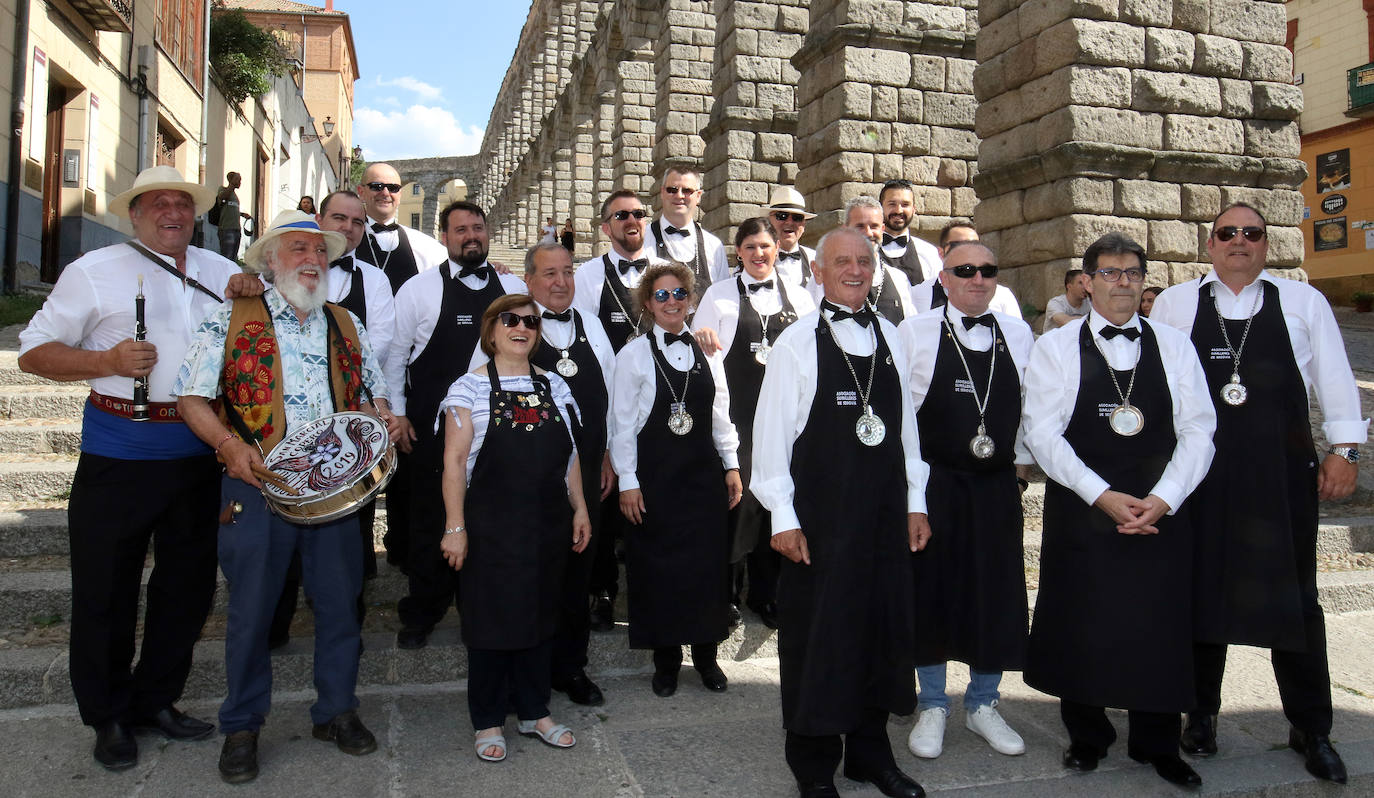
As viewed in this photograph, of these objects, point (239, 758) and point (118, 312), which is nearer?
point (239, 758)

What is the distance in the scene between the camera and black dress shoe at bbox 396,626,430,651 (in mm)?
4457

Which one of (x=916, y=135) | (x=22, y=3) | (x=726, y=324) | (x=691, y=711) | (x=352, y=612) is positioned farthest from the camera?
(x=22, y=3)

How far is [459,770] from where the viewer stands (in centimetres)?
360

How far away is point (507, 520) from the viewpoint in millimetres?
3725

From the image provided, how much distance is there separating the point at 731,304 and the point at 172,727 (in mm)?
2924

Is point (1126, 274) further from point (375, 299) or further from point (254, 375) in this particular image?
point (375, 299)

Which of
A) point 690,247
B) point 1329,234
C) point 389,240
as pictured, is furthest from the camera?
point 1329,234

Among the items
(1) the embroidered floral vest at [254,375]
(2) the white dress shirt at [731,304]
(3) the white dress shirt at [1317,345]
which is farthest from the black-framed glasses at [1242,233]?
(1) the embroidered floral vest at [254,375]

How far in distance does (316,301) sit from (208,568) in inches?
43.4

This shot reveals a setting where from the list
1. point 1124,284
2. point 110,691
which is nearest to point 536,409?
point 110,691

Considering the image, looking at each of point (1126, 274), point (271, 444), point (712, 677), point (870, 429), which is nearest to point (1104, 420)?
point (1126, 274)

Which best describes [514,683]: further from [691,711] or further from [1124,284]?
[1124,284]

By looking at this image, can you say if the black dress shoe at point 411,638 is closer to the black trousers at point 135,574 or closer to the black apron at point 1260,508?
the black trousers at point 135,574

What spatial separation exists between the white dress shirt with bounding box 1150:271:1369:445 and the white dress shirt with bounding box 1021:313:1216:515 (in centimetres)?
38
